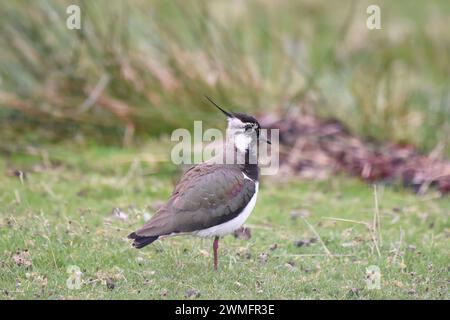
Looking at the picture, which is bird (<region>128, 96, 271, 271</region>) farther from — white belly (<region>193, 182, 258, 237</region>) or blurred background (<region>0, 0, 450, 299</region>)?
blurred background (<region>0, 0, 450, 299</region>)

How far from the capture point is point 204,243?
24.2ft

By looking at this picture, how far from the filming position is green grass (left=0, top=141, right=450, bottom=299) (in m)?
6.12

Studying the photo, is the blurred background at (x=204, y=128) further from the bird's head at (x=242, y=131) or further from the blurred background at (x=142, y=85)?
the bird's head at (x=242, y=131)

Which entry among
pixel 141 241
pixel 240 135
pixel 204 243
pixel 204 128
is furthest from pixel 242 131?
pixel 204 128

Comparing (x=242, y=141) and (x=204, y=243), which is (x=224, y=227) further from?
(x=204, y=243)

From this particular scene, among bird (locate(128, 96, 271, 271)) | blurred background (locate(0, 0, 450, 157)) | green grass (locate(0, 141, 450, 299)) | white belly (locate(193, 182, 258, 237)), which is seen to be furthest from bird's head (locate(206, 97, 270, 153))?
blurred background (locate(0, 0, 450, 157))

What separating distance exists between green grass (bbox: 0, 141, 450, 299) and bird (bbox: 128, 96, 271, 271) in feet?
1.29

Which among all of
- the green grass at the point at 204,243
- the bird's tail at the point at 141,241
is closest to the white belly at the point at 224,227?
the green grass at the point at 204,243

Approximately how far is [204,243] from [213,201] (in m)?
1.12

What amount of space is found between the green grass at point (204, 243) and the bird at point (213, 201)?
15.5 inches

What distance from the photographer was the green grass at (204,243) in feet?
20.1

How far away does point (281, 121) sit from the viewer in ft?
35.8

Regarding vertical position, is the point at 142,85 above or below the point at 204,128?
above
